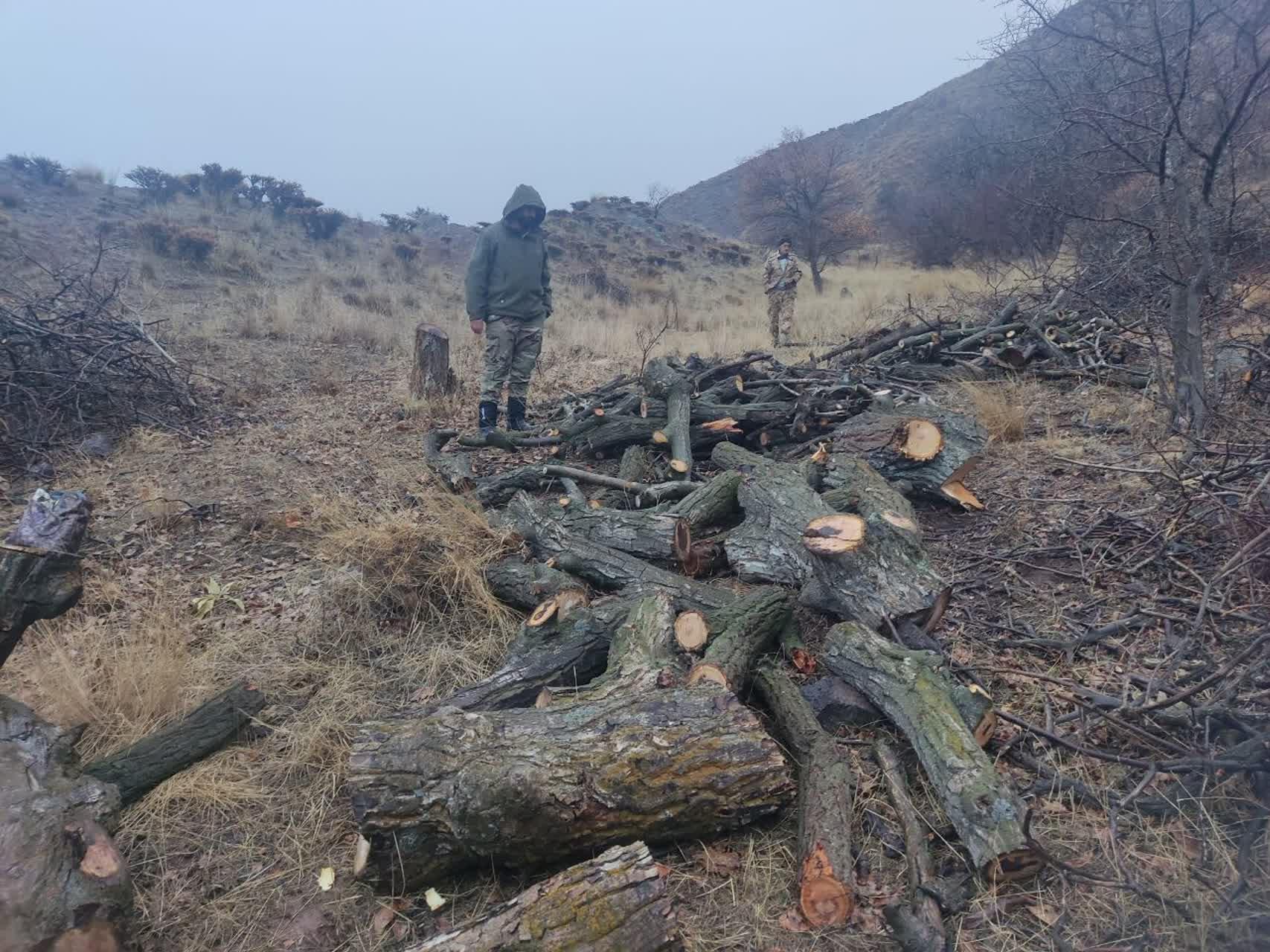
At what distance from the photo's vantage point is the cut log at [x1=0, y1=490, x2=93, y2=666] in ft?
8.64

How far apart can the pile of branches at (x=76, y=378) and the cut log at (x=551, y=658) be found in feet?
17.5

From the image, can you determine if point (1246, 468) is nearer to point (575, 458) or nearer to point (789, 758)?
point (789, 758)

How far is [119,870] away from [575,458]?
447cm

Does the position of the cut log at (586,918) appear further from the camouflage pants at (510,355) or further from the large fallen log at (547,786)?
the camouflage pants at (510,355)

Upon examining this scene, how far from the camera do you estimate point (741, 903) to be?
90.0 inches

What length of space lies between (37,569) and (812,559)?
328 centimetres

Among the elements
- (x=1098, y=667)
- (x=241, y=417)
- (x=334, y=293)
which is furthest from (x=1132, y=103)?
(x=334, y=293)

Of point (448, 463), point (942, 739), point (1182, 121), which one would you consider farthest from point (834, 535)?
point (1182, 121)

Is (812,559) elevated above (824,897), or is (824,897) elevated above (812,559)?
(812,559)

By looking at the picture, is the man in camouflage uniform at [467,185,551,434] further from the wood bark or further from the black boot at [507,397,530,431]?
the wood bark

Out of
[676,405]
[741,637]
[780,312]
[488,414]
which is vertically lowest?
[741,637]

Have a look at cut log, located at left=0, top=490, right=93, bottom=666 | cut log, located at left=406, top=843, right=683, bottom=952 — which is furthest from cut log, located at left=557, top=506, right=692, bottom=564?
cut log, located at left=0, top=490, right=93, bottom=666

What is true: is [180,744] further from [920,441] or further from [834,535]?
[920,441]

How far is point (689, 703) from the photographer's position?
263 centimetres
